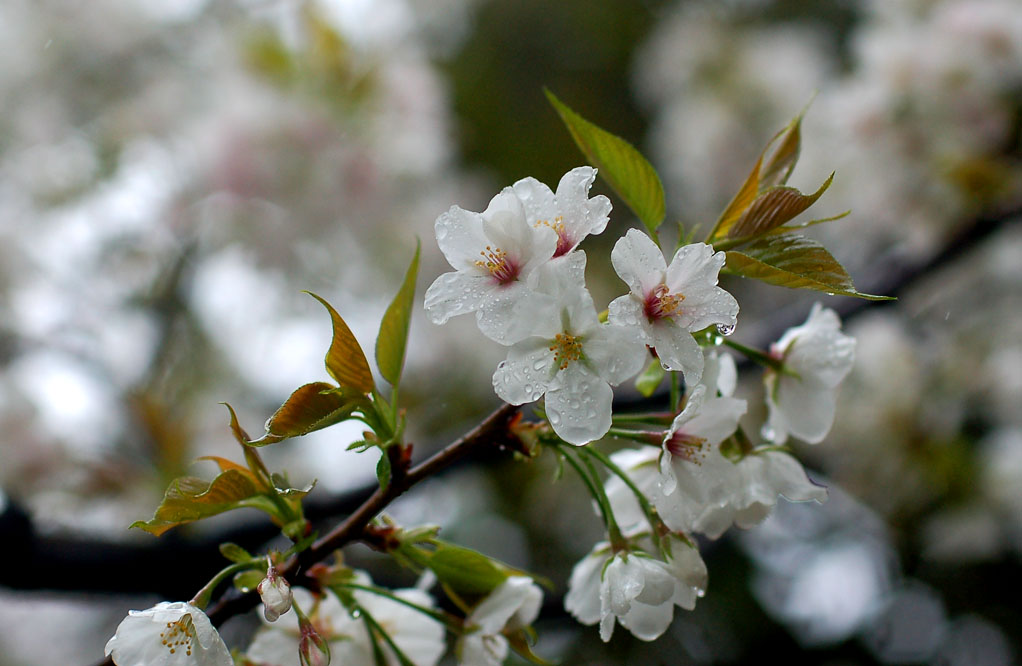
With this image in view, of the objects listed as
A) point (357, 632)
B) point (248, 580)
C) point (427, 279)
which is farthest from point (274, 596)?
point (427, 279)

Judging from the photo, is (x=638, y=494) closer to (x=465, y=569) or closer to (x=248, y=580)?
(x=465, y=569)

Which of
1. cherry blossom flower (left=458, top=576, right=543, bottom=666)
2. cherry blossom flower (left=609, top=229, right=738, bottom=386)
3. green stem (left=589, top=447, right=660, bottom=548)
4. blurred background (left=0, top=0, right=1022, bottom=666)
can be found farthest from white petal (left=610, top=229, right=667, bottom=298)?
blurred background (left=0, top=0, right=1022, bottom=666)

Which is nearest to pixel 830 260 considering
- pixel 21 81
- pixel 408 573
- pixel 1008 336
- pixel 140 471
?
pixel 408 573

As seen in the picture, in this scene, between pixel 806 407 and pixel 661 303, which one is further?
pixel 806 407

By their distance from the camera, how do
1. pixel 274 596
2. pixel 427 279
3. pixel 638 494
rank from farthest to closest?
pixel 427 279
pixel 638 494
pixel 274 596

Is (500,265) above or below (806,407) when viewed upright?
above

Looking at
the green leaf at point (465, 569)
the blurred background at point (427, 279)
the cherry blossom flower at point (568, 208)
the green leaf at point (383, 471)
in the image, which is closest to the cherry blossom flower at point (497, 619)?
the green leaf at point (465, 569)

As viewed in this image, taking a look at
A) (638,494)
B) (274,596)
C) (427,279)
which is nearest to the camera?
(274,596)
